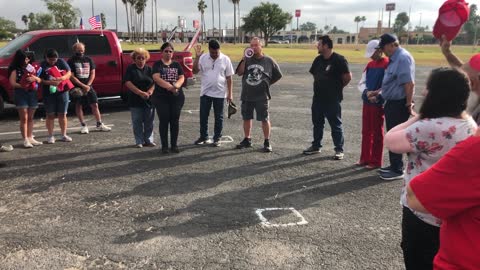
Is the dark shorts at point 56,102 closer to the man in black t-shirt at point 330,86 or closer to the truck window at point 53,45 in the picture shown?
the truck window at point 53,45

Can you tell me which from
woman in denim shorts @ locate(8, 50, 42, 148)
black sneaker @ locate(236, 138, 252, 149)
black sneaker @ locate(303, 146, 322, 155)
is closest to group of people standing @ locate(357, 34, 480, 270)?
black sneaker @ locate(303, 146, 322, 155)

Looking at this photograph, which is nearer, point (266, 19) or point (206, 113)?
point (206, 113)

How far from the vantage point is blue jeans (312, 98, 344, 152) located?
249 inches

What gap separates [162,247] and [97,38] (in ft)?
24.8

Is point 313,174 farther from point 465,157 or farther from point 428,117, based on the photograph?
point 465,157

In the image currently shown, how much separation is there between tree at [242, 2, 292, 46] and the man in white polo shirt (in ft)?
270

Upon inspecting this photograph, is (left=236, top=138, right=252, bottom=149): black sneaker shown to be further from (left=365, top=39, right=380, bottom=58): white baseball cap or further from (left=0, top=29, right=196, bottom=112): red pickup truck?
(left=0, top=29, right=196, bottom=112): red pickup truck

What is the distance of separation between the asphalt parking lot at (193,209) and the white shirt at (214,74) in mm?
945

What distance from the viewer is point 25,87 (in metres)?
6.53

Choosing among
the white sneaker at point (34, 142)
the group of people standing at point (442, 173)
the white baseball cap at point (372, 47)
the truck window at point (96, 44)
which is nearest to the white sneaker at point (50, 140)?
the white sneaker at point (34, 142)

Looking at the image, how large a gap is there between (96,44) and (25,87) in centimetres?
346

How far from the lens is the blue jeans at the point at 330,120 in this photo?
6328 millimetres

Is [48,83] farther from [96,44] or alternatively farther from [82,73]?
[96,44]

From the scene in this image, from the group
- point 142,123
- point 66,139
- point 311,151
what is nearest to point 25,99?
point 66,139
